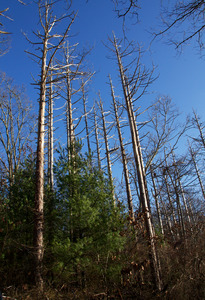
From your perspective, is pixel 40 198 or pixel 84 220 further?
pixel 84 220

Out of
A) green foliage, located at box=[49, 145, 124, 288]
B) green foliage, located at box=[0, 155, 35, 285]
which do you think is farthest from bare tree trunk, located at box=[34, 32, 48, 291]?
green foliage, located at box=[49, 145, 124, 288]

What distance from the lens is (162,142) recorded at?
7.23 meters

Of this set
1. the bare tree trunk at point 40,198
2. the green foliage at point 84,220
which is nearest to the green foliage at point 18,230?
the bare tree trunk at point 40,198

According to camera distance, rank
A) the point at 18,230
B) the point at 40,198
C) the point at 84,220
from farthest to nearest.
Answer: the point at 18,230
the point at 84,220
the point at 40,198

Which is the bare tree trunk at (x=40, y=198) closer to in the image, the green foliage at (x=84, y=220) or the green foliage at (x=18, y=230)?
the green foliage at (x=18, y=230)

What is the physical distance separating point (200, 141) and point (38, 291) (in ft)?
56.2

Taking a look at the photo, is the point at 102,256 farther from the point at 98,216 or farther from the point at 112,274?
the point at 98,216

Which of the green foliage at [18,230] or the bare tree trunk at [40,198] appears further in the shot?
the green foliage at [18,230]

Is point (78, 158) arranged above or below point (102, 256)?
above

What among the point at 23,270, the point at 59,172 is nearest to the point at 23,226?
the point at 23,270

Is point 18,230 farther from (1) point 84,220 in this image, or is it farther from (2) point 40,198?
(1) point 84,220

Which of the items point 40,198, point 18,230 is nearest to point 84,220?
point 40,198

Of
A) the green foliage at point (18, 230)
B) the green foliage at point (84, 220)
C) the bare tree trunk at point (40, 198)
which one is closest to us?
the bare tree trunk at point (40, 198)

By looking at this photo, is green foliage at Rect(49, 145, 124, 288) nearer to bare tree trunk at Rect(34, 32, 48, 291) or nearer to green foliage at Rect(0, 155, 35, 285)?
bare tree trunk at Rect(34, 32, 48, 291)
